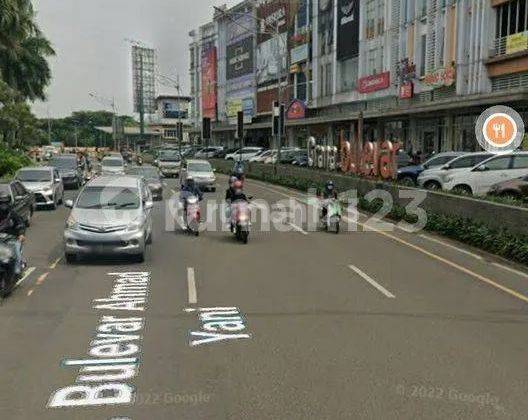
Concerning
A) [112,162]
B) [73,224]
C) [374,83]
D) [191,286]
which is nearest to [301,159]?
[374,83]

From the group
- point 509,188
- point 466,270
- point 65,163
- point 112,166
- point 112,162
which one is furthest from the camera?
point 112,162

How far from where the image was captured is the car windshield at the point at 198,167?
114 feet

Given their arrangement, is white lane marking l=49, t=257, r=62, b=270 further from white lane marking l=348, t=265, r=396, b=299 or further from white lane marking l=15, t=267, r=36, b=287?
white lane marking l=348, t=265, r=396, b=299

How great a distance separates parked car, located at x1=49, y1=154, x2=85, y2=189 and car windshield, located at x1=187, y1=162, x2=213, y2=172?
599 cm

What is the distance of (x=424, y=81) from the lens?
43.4 metres

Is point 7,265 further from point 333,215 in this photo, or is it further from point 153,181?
point 153,181

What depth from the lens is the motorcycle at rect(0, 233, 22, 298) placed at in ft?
32.3

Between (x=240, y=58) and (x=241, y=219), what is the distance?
78900 mm

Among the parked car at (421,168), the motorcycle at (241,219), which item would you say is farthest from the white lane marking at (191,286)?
the parked car at (421,168)

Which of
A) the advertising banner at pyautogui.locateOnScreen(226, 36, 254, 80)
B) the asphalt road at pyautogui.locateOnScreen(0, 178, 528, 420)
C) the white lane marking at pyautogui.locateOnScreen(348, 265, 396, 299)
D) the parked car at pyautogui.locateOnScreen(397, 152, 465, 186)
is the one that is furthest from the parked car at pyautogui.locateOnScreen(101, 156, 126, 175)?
the advertising banner at pyautogui.locateOnScreen(226, 36, 254, 80)

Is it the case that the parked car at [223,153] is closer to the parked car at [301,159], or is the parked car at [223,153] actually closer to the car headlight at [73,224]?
the parked car at [301,159]

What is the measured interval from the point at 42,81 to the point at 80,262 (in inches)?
2174

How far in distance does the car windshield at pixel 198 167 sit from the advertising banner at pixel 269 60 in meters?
41.1

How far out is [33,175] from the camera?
25.3 metres
